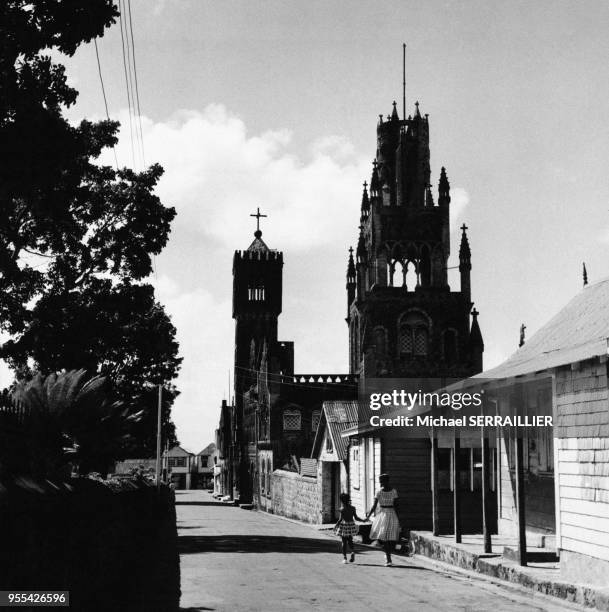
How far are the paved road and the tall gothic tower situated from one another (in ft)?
132

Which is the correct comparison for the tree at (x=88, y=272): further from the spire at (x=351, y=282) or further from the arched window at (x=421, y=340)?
the spire at (x=351, y=282)

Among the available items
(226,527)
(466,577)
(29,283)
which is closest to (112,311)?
(29,283)

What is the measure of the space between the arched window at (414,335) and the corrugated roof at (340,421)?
2188cm

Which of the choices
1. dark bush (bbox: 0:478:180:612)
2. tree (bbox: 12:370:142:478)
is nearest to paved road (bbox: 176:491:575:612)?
dark bush (bbox: 0:478:180:612)

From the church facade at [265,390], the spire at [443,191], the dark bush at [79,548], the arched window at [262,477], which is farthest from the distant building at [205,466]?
the dark bush at [79,548]

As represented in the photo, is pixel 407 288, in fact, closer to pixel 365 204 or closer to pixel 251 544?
pixel 365 204

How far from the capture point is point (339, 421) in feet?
119

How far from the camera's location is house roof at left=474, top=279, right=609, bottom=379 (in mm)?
12663

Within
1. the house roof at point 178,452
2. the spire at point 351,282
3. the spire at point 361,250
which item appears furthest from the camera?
the house roof at point 178,452

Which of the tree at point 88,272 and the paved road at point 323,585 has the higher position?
the tree at point 88,272

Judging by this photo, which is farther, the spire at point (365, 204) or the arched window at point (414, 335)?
the spire at point (365, 204)

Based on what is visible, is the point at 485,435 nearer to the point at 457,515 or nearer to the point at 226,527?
the point at 457,515

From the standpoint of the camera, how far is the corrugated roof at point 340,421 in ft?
114

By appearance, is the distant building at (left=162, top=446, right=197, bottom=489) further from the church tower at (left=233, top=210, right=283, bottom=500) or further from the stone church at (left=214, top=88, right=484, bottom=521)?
the stone church at (left=214, top=88, right=484, bottom=521)
